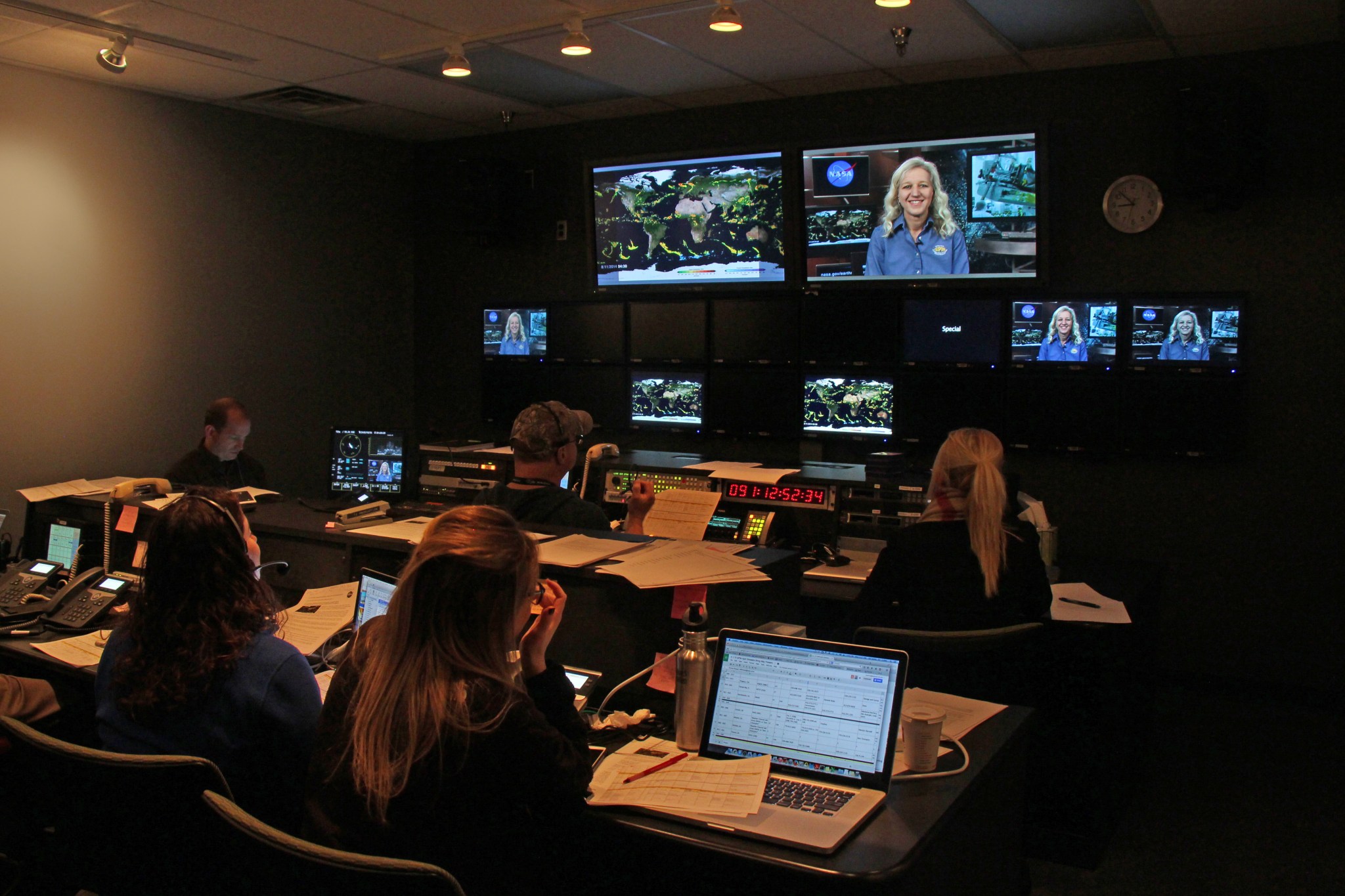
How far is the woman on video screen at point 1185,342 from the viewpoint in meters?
4.43

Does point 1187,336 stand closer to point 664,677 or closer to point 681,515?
point 681,515

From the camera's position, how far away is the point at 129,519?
3.48 meters

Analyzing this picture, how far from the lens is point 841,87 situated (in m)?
5.17

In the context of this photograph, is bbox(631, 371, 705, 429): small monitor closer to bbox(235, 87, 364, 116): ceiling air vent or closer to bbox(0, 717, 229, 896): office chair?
bbox(235, 87, 364, 116): ceiling air vent

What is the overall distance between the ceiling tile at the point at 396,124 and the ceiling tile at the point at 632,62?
137 centimetres

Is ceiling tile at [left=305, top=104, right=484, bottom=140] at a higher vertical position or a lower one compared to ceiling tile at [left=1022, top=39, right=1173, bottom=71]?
higher

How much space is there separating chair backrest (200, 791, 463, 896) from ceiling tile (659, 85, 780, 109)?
4447mm

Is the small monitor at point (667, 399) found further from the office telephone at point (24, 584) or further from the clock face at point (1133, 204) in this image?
the office telephone at point (24, 584)

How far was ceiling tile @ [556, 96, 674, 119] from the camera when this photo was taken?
5500mm

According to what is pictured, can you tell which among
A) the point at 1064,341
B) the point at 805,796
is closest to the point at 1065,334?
the point at 1064,341

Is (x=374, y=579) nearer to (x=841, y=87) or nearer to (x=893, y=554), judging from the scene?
(x=893, y=554)

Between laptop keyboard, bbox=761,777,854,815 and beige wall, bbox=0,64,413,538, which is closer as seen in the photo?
laptop keyboard, bbox=761,777,854,815

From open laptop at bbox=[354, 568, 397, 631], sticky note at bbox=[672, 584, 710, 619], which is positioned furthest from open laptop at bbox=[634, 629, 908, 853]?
open laptop at bbox=[354, 568, 397, 631]

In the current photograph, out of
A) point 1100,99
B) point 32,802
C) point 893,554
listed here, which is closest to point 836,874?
point 893,554
